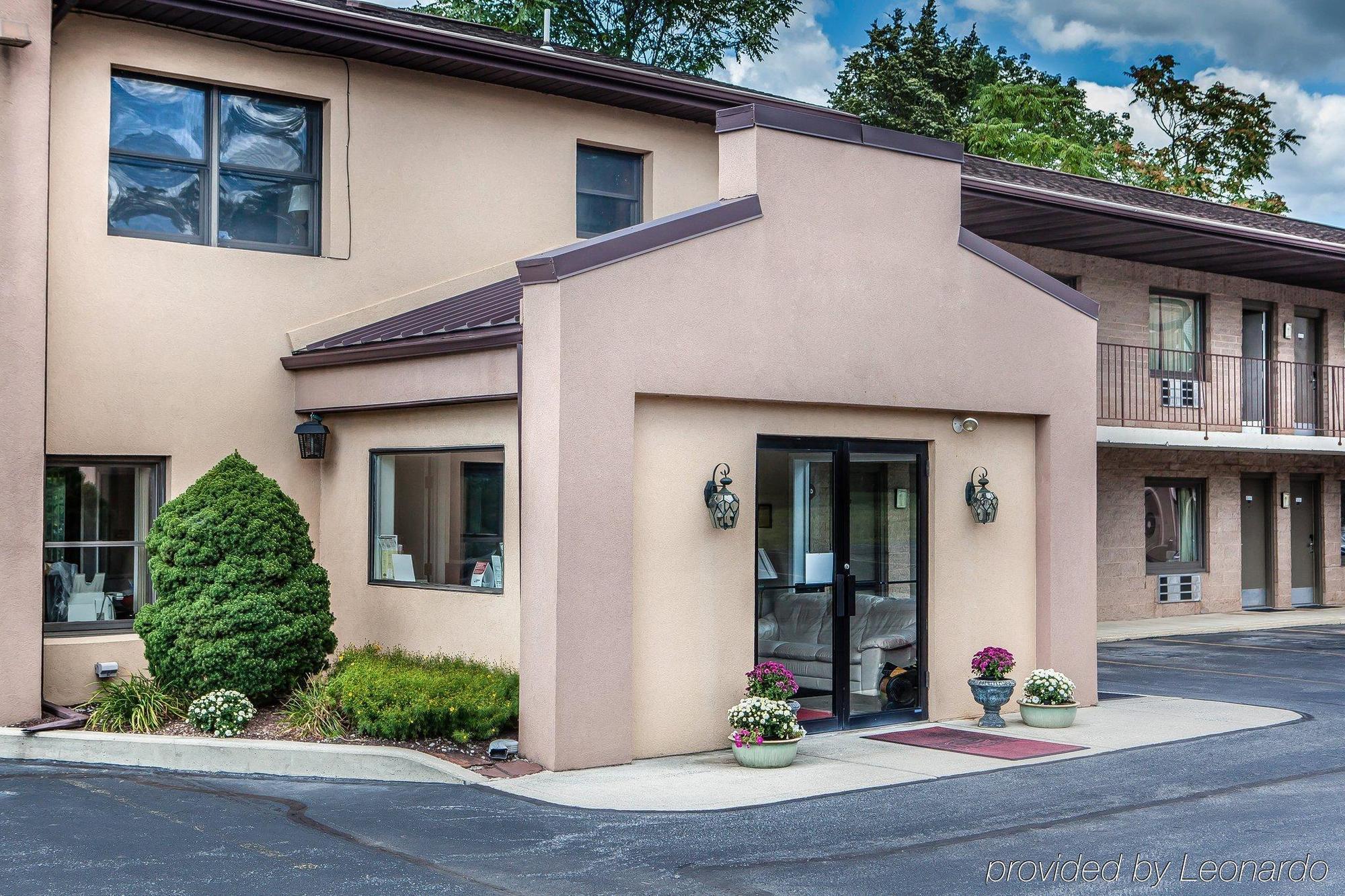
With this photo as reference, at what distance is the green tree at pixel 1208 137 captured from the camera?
38.2 m

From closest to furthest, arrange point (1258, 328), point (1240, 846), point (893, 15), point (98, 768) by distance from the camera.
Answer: point (1240, 846) → point (98, 768) → point (1258, 328) → point (893, 15)

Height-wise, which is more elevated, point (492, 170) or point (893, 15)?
point (893, 15)

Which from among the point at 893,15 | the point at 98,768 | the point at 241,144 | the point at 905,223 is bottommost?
the point at 98,768

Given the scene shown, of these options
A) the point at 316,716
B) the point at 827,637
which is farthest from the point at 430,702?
the point at 827,637

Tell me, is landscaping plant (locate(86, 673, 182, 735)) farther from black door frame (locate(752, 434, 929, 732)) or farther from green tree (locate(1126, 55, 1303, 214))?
green tree (locate(1126, 55, 1303, 214))

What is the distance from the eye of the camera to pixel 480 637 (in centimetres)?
1086

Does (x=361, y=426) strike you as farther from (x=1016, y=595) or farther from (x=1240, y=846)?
(x=1240, y=846)

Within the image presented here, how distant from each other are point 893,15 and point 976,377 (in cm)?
2911

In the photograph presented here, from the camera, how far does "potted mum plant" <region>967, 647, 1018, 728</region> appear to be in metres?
11.4

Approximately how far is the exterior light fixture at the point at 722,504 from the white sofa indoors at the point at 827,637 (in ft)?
3.06

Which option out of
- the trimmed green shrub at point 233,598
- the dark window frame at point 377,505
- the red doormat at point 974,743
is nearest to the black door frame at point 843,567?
the red doormat at point 974,743

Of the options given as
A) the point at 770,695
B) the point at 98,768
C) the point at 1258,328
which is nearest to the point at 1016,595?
the point at 770,695

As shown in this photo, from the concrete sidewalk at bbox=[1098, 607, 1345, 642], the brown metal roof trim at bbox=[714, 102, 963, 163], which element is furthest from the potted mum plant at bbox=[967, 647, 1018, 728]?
the concrete sidewalk at bbox=[1098, 607, 1345, 642]

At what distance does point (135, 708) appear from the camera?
34.8ft
